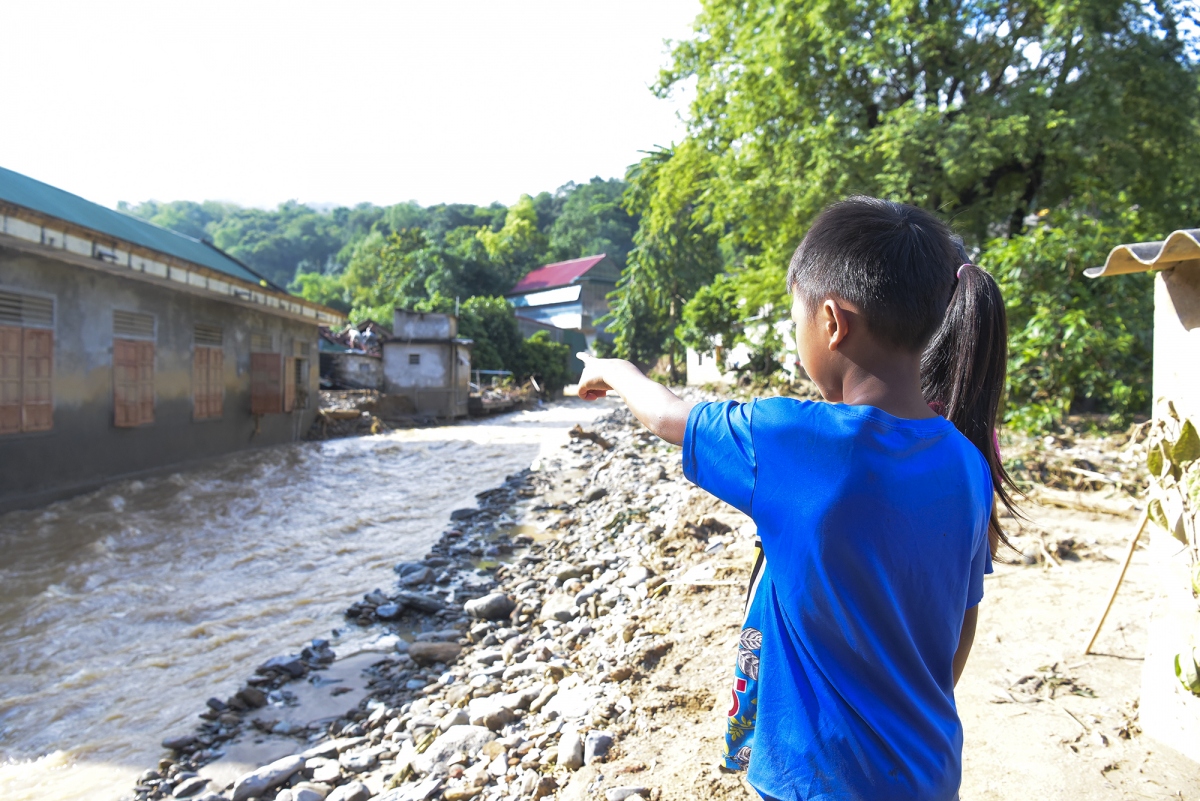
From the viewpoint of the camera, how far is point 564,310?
142 feet

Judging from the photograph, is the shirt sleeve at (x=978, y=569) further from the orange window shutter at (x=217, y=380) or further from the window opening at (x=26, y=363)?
the orange window shutter at (x=217, y=380)

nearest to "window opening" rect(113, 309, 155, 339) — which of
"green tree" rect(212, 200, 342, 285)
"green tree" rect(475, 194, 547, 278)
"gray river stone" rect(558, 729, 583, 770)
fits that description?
"gray river stone" rect(558, 729, 583, 770)

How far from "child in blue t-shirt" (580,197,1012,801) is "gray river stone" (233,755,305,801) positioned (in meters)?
2.79

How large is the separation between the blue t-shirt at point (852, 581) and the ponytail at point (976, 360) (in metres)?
0.37

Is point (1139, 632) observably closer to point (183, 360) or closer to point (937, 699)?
point (937, 699)

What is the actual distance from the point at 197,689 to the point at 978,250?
11.5m

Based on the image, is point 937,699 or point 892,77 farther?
point 892,77

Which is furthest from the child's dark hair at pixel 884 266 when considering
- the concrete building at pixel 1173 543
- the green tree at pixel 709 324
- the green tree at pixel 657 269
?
the green tree at pixel 709 324

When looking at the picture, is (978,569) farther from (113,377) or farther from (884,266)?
(113,377)

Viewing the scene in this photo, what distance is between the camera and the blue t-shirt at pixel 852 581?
103 centimetres

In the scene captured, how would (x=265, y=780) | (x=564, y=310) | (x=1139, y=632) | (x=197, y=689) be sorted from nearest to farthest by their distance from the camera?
1. (x=265, y=780)
2. (x=1139, y=632)
3. (x=197, y=689)
4. (x=564, y=310)

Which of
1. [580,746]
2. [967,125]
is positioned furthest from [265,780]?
[967,125]

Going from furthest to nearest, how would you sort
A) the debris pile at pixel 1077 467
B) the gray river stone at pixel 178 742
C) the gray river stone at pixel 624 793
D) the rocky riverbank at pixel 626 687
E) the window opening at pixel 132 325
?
1. the window opening at pixel 132 325
2. the debris pile at pixel 1077 467
3. the gray river stone at pixel 178 742
4. the rocky riverbank at pixel 626 687
5. the gray river stone at pixel 624 793

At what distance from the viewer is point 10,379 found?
7895 millimetres
